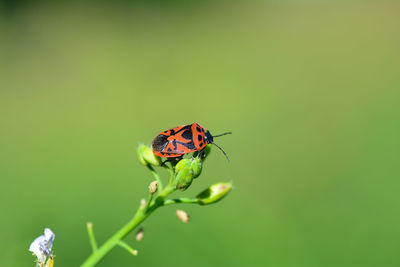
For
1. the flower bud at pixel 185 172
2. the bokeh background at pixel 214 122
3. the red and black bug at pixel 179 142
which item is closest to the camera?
the flower bud at pixel 185 172

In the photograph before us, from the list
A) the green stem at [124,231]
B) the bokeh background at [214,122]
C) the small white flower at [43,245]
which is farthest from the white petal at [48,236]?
the bokeh background at [214,122]

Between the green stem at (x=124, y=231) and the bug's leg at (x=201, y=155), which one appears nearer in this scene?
the green stem at (x=124, y=231)

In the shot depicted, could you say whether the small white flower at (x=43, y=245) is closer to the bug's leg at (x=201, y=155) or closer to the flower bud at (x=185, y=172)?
the flower bud at (x=185, y=172)

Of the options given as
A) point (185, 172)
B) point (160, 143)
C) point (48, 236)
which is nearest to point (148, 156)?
point (160, 143)

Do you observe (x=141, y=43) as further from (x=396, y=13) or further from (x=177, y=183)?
(x=177, y=183)

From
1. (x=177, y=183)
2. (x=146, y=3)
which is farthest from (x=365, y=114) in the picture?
(x=177, y=183)

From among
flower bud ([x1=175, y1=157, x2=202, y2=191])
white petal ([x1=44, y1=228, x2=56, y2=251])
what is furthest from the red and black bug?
white petal ([x1=44, y1=228, x2=56, y2=251])

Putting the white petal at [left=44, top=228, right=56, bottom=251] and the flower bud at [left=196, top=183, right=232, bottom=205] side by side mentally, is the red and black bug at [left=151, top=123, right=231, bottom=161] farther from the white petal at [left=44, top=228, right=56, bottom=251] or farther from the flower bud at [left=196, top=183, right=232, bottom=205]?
the white petal at [left=44, top=228, right=56, bottom=251]
